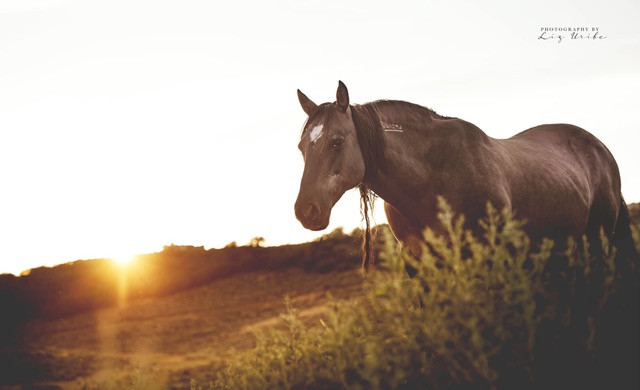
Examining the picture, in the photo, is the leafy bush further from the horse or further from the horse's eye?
the horse's eye

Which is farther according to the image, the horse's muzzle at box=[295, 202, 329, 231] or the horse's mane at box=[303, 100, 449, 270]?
the horse's mane at box=[303, 100, 449, 270]

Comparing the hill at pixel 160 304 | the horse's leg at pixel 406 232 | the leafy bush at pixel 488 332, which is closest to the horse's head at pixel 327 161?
the horse's leg at pixel 406 232

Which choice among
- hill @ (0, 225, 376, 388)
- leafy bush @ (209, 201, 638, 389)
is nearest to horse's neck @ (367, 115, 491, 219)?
leafy bush @ (209, 201, 638, 389)

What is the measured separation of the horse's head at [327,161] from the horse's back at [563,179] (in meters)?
1.66

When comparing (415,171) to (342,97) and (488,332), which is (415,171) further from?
(488,332)

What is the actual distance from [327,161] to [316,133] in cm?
26

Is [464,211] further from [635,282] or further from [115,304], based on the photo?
[115,304]

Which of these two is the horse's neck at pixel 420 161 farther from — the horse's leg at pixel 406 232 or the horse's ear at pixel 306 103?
the horse's ear at pixel 306 103

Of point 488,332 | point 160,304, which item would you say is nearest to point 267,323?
point 160,304

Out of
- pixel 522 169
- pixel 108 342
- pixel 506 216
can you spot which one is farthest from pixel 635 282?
pixel 108 342

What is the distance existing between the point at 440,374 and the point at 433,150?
2.22m

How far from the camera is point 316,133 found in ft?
14.5

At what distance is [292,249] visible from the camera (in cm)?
1750

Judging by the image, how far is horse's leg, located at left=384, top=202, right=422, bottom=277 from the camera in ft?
16.0
